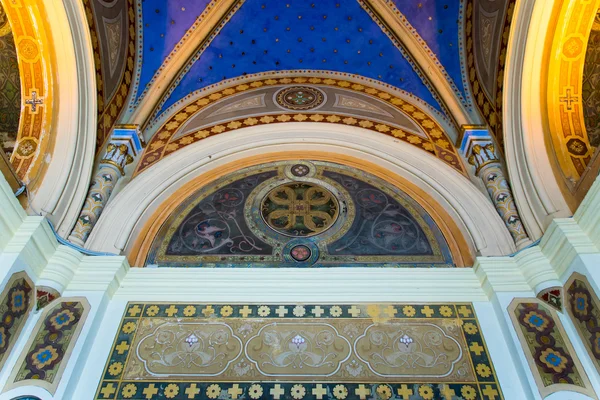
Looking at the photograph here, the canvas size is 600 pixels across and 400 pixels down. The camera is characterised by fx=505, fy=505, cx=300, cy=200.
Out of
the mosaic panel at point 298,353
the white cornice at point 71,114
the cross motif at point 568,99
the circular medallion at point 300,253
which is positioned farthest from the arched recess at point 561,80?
the white cornice at point 71,114

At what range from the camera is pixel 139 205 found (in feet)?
16.1

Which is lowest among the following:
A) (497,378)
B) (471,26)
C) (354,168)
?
(497,378)

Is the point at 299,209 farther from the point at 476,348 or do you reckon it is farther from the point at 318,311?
the point at 476,348

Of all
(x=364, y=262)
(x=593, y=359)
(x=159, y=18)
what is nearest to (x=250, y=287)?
(x=364, y=262)

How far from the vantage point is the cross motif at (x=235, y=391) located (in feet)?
11.4

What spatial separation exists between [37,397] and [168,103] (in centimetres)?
393

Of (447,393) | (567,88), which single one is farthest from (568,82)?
(447,393)

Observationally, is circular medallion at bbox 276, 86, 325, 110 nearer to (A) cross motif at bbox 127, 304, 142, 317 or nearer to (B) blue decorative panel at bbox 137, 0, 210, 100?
(B) blue decorative panel at bbox 137, 0, 210, 100

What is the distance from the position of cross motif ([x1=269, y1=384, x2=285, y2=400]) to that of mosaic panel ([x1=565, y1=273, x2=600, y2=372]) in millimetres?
2112

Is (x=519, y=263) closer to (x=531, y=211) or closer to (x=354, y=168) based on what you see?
(x=531, y=211)

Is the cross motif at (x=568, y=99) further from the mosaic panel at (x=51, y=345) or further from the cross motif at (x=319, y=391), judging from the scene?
the mosaic panel at (x=51, y=345)

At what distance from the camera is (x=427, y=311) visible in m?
4.04

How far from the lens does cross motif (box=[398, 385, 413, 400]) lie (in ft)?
11.4

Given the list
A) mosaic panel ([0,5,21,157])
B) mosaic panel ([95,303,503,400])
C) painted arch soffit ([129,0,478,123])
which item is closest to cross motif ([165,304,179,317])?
mosaic panel ([95,303,503,400])
